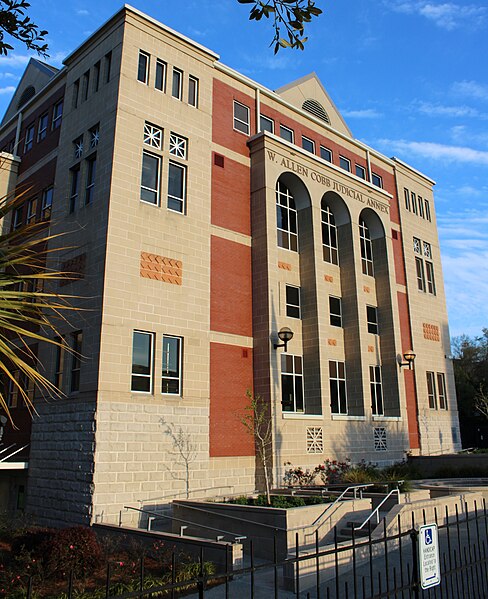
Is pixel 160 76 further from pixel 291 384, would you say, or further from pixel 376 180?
pixel 376 180

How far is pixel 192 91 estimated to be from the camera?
24.0 m

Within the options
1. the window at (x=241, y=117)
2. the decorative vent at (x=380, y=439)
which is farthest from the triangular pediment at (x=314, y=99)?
the decorative vent at (x=380, y=439)

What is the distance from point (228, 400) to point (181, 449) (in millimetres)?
2984

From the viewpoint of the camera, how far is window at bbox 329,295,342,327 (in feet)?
91.6

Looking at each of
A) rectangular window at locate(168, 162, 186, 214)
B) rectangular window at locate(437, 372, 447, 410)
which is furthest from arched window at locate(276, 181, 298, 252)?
rectangular window at locate(437, 372, 447, 410)

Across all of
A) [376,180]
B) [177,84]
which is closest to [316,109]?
[376,180]

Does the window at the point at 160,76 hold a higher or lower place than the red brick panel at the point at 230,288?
higher

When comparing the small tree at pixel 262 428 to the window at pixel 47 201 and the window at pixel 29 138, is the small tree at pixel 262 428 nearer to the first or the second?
the window at pixel 47 201

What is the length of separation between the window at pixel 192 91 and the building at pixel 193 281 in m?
0.18

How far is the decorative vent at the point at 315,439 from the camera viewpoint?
23.2 metres

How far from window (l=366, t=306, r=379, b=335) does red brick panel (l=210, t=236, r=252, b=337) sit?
898 cm

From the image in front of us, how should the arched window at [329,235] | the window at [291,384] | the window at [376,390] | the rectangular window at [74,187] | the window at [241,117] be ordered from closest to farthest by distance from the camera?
1. the rectangular window at [74,187]
2. the window at [291,384]
3. the window at [241,117]
4. the arched window at [329,235]
5. the window at [376,390]

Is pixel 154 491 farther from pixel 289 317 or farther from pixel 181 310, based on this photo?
pixel 289 317

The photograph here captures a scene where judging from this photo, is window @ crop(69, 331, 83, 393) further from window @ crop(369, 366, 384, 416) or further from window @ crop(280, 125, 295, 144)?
window @ crop(369, 366, 384, 416)
